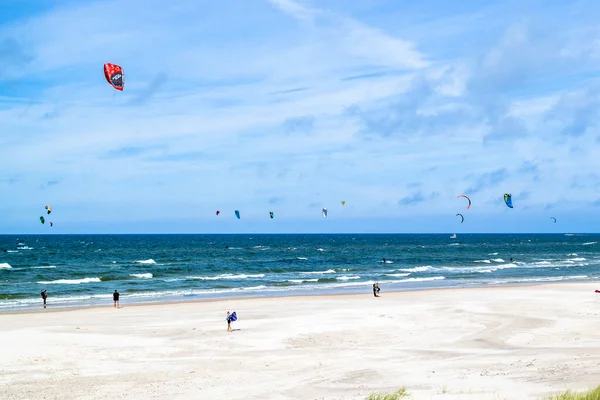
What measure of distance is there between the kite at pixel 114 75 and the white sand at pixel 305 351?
8247mm

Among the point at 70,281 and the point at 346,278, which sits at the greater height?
the point at 70,281

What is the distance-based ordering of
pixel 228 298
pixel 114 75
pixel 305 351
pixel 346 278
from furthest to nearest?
pixel 346 278 → pixel 228 298 → pixel 114 75 → pixel 305 351

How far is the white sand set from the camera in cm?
1477

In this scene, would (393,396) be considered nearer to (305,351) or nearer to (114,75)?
(305,351)

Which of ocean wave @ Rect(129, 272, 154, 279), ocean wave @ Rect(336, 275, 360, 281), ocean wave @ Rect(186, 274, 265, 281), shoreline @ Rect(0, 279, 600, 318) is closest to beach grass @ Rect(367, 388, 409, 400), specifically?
shoreline @ Rect(0, 279, 600, 318)

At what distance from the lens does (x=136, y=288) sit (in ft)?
Answer: 140

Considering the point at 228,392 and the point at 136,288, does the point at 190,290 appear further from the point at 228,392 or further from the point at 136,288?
the point at 228,392

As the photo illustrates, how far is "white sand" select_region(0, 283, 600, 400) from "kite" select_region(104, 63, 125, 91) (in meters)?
8.25

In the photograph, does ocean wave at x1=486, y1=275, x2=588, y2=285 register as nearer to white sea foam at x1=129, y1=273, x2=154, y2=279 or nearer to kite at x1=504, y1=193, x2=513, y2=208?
kite at x1=504, y1=193, x2=513, y2=208

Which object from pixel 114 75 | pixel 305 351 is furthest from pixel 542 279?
pixel 114 75

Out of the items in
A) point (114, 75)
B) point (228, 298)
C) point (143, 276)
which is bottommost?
point (228, 298)

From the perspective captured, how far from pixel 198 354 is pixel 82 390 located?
15.5ft

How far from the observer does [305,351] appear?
19.3 meters

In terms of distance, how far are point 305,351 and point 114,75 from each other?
1069 centimetres
